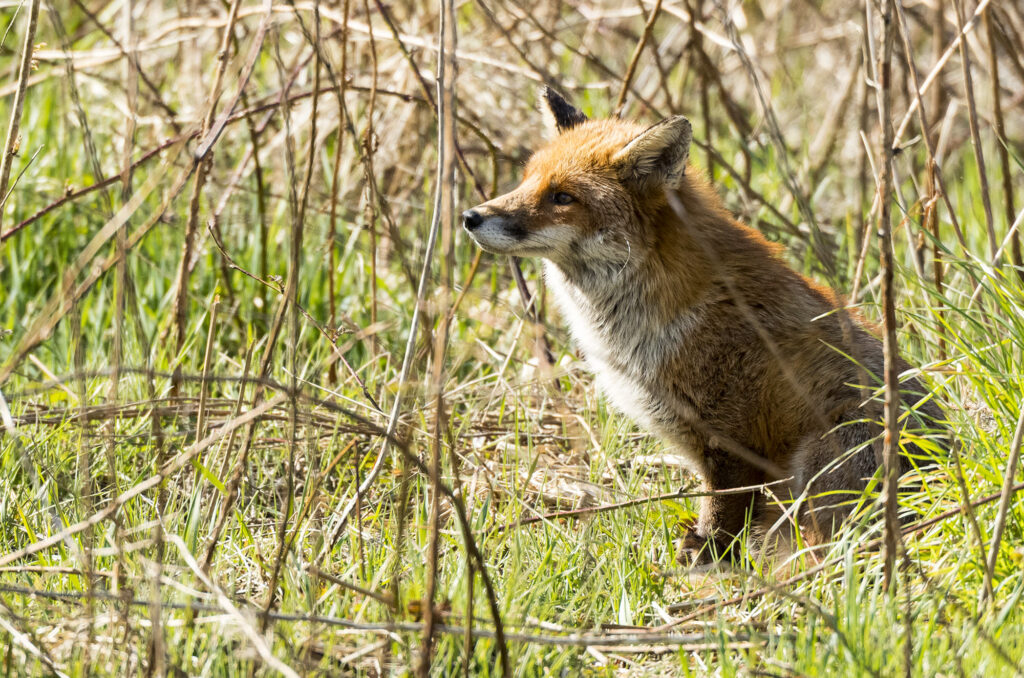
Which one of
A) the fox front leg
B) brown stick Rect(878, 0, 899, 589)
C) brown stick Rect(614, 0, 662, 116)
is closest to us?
brown stick Rect(878, 0, 899, 589)

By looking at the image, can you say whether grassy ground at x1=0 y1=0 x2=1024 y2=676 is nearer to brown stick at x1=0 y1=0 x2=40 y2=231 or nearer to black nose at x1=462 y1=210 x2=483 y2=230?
brown stick at x1=0 y1=0 x2=40 y2=231

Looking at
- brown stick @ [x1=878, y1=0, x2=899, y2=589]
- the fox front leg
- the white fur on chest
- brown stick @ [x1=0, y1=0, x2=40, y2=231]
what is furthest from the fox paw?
brown stick @ [x1=0, y1=0, x2=40, y2=231]

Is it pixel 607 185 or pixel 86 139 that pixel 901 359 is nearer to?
pixel 607 185

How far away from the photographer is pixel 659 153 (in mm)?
4191

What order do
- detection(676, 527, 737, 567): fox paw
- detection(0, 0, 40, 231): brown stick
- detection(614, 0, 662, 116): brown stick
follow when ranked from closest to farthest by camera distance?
detection(0, 0, 40, 231): brown stick < detection(676, 527, 737, 567): fox paw < detection(614, 0, 662, 116): brown stick

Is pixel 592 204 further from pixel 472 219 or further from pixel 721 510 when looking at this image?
pixel 721 510

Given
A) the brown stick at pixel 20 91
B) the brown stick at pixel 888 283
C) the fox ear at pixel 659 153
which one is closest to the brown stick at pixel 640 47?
the fox ear at pixel 659 153

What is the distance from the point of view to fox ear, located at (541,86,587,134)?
15.8 feet

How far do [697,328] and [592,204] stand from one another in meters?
0.70

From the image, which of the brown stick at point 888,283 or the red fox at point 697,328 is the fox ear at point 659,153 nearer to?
the red fox at point 697,328

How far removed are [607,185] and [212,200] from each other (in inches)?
131

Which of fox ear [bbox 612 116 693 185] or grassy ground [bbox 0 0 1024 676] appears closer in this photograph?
grassy ground [bbox 0 0 1024 676]

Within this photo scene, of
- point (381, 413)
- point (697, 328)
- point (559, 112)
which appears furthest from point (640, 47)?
point (381, 413)

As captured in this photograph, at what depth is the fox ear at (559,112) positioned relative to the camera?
15.8ft
